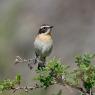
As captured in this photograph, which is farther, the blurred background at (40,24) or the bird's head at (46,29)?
the blurred background at (40,24)

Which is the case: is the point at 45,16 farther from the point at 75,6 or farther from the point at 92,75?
the point at 92,75

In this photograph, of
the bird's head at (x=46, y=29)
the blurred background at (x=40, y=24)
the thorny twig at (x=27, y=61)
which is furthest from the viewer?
the blurred background at (x=40, y=24)

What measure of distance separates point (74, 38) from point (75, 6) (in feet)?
6.33

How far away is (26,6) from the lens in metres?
17.1

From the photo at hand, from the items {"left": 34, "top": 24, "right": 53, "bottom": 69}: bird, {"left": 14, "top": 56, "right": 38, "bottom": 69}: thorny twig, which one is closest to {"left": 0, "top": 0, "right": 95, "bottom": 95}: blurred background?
{"left": 34, "top": 24, "right": 53, "bottom": 69}: bird

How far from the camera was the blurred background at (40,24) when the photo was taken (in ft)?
43.5

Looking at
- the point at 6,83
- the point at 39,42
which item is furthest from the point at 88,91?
the point at 39,42

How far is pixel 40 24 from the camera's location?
15.2 meters

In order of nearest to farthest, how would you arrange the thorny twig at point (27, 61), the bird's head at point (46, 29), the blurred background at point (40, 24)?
the thorny twig at point (27, 61) → the bird's head at point (46, 29) → the blurred background at point (40, 24)

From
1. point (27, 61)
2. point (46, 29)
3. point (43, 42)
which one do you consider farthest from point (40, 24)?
point (27, 61)

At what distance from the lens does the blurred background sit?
13.3 m

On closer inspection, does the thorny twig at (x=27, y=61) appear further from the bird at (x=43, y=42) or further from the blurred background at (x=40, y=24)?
the blurred background at (x=40, y=24)

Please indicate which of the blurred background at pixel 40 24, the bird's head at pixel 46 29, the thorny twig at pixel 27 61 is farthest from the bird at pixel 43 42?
the blurred background at pixel 40 24

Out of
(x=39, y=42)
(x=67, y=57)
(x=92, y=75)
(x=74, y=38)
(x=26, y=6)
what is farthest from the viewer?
(x=26, y=6)
